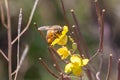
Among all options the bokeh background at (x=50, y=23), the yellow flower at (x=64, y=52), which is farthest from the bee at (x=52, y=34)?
the bokeh background at (x=50, y=23)

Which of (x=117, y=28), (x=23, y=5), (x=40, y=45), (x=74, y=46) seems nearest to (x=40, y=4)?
(x=23, y=5)

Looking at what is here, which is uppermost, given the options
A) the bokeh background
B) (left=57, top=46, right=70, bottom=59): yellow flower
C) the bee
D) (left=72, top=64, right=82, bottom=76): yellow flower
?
the bee

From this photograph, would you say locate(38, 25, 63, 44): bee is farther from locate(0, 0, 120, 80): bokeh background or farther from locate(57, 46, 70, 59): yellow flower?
locate(0, 0, 120, 80): bokeh background

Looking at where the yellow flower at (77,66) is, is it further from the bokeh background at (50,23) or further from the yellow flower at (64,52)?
the bokeh background at (50,23)

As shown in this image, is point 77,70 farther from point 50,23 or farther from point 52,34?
point 50,23

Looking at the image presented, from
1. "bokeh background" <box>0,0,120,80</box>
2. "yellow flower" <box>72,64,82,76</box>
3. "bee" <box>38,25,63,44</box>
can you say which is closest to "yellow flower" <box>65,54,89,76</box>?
"yellow flower" <box>72,64,82,76</box>

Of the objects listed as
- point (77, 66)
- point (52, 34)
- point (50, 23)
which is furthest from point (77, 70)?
point (50, 23)

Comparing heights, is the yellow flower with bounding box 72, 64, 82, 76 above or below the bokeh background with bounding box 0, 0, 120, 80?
above

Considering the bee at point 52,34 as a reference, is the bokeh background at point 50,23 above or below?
below
